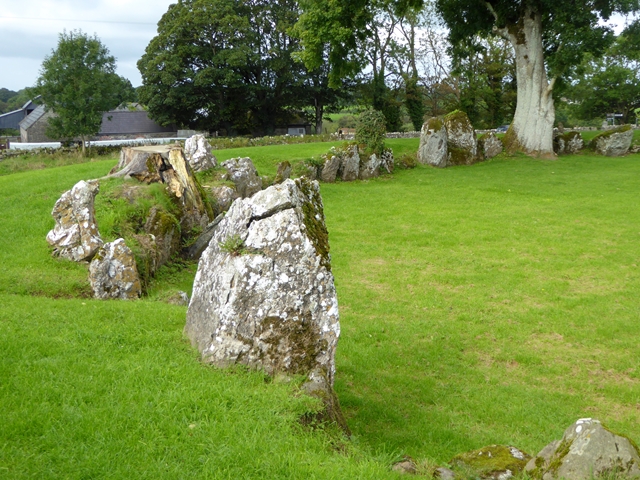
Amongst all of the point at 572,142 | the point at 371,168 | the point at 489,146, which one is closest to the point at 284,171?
the point at 371,168

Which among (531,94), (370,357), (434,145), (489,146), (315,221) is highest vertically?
(531,94)

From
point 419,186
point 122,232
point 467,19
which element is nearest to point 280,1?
point 467,19

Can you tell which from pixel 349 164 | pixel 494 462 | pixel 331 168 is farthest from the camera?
pixel 349 164

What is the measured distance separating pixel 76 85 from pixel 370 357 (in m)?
47.4

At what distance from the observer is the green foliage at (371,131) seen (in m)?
28.0

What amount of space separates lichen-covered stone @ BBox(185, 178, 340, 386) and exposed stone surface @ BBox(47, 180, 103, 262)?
20.3 ft

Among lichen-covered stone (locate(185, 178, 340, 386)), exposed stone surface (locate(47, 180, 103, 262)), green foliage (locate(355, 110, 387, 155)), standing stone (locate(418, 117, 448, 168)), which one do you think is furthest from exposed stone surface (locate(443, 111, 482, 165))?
lichen-covered stone (locate(185, 178, 340, 386))

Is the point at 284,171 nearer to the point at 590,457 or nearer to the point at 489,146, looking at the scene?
the point at 489,146

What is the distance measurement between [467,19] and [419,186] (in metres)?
13.5

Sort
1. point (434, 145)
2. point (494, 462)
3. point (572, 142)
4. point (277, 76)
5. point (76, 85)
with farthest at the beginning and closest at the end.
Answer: point (277, 76) → point (76, 85) → point (572, 142) → point (434, 145) → point (494, 462)

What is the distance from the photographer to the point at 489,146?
3312 centimetres

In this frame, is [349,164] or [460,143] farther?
[460,143]

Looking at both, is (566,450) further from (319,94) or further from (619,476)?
(319,94)

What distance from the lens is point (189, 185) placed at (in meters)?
16.7
